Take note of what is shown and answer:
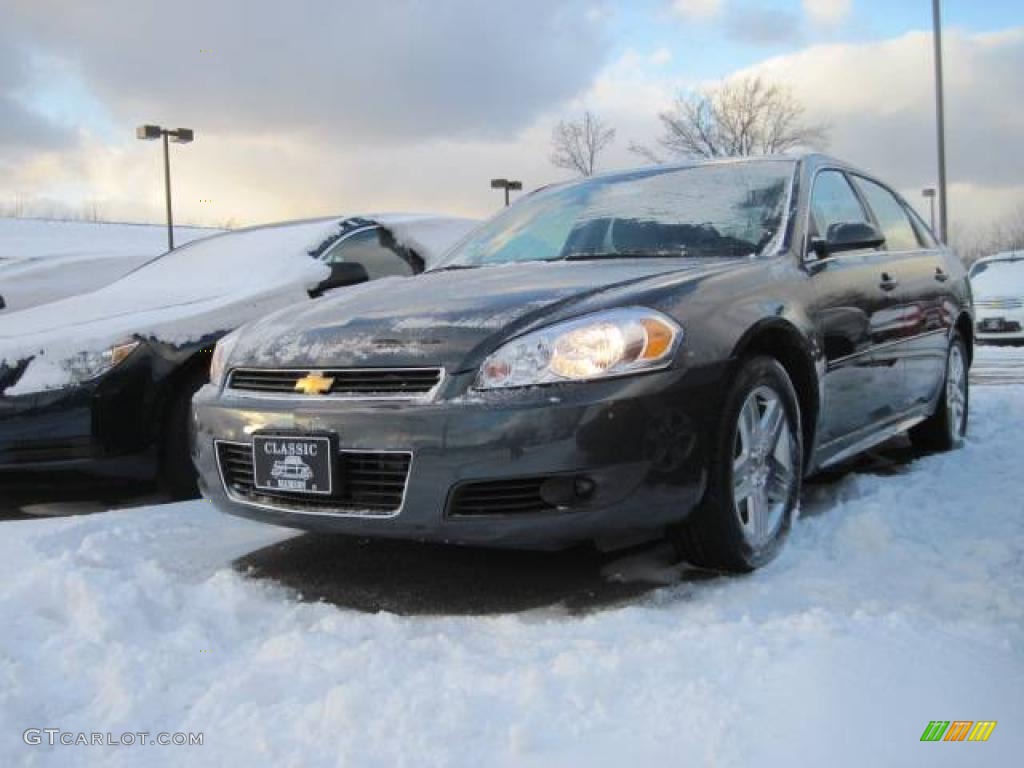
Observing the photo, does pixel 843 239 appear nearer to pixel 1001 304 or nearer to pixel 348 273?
pixel 348 273

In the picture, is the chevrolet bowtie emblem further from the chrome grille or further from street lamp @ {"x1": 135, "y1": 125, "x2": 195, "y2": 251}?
street lamp @ {"x1": 135, "y1": 125, "x2": 195, "y2": 251}

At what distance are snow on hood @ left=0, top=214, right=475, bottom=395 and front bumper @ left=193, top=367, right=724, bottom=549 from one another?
5.69ft

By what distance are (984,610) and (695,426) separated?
2.87 ft

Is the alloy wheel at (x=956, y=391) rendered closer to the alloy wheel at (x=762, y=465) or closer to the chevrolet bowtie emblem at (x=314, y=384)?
the alloy wheel at (x=762, y=465)

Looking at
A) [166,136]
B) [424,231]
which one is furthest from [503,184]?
[424,231]

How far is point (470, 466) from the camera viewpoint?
260 centimetres

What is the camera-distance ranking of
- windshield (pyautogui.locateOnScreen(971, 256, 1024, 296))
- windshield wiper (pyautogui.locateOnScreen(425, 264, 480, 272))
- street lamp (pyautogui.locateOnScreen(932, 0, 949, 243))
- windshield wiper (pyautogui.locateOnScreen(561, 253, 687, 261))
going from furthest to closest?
1. street lamp (pyautogui.locateOnScreen(932, 0, 949, 243))
2. windshield (pyautogui.locateOnScreen(971, 256, 1024, 296))
3. windshield wiper (pyautogui.locateOnScreen(425, 264, 480, 272))
4. windshield wiper (pyautogui.locateOnScreen(561, 253, 687, 261))

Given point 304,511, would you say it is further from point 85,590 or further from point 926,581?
point 926,581

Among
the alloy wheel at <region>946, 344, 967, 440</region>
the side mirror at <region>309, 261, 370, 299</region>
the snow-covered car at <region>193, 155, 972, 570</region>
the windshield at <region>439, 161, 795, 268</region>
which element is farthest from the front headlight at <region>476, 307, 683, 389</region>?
the alloy wheel at <region>946, 344, 967, 440</region>

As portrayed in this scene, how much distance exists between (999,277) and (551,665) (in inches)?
569

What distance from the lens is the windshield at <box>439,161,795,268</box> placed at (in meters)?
3.55

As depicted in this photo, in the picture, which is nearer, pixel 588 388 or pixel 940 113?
pixel 588 388

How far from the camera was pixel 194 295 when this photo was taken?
4.75m

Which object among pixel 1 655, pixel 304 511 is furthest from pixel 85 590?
pixel 304 511
